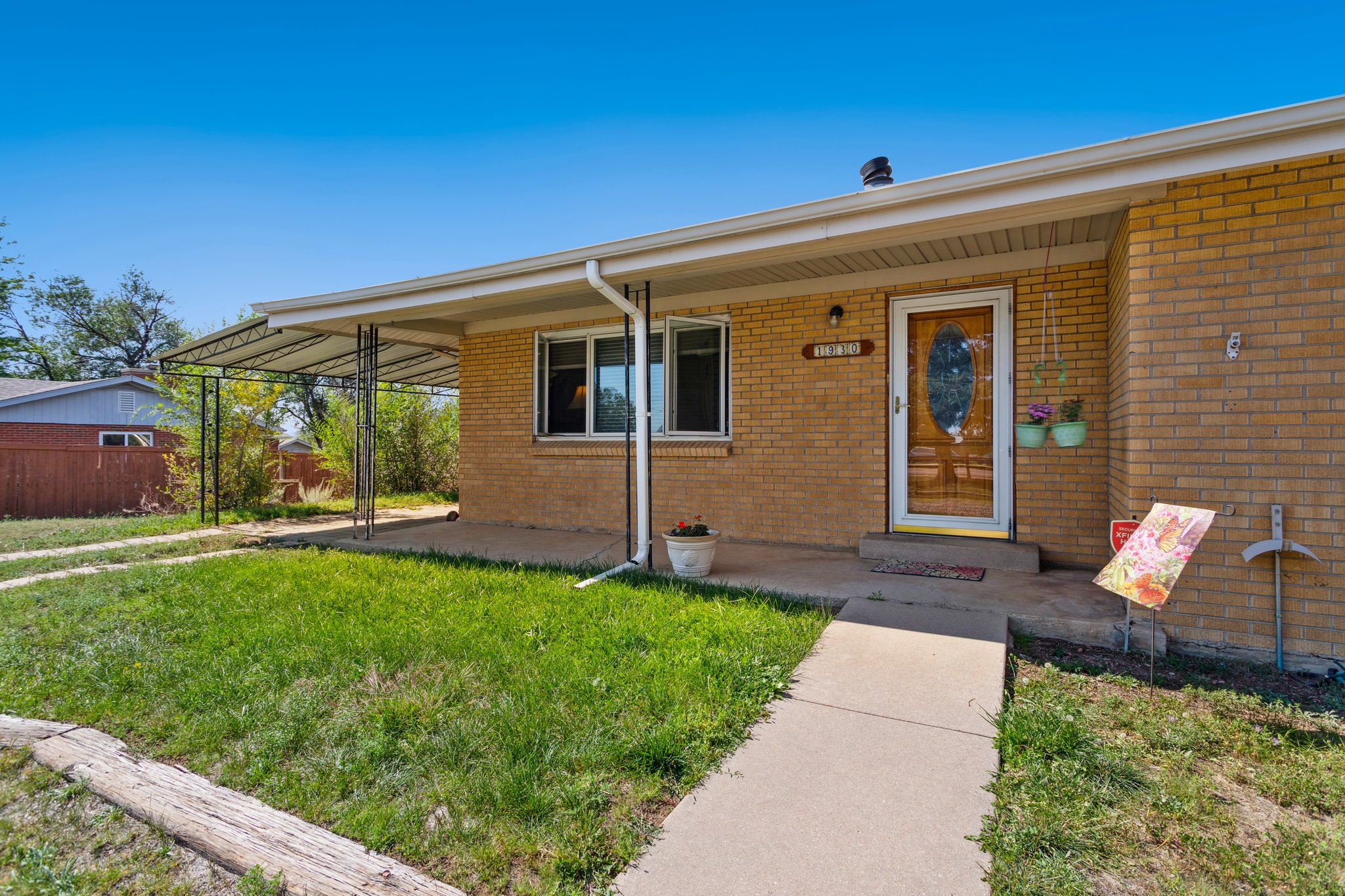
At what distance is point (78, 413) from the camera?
20.9m

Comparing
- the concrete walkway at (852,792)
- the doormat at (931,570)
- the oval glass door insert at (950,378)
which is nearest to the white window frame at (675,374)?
the oval glass door insert at (950,378)

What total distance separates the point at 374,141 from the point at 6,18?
547cm

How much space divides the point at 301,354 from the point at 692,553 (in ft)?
25.0

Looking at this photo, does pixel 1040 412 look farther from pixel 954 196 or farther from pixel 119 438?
pixel 119 438

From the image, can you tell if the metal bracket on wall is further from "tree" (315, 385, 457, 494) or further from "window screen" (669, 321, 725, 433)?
"tree" (315, 385, 457, 494)

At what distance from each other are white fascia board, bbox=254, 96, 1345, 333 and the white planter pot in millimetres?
2223

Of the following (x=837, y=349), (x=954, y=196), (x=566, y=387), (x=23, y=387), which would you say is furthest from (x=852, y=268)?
(x=23, y=387)

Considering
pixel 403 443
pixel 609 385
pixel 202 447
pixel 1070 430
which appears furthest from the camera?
pixel 403 443

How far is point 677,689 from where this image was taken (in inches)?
109

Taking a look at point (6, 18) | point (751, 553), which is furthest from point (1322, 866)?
point (6, 18)

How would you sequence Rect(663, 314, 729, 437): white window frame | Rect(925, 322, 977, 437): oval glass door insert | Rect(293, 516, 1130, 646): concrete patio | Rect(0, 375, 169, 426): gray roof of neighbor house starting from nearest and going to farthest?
Rect(293, 516, 1130, 646): concrete patio
Rect(925, 322, 977, 437): oval glass door insert
Rect(663, 314, 729, 437): white window frame
Rect(0, 375, 169, 426): gray roof of neighbor house

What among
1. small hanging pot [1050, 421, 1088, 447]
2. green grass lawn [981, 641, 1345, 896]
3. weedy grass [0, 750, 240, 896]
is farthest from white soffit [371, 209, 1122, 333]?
weedy grass [0, 750, 240, 896]

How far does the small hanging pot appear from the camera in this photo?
4.18 meters

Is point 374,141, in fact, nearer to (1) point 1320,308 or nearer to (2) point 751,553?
(2) point 751,553
